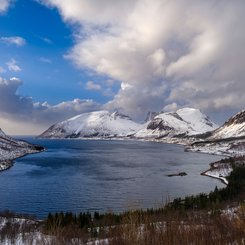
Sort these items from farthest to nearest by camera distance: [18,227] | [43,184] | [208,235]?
[43,184], [18,227], [208,235]

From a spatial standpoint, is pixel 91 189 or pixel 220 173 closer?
pixel 91 189

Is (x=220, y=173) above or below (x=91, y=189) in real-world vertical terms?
above

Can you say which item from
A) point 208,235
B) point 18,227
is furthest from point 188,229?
point 18,227

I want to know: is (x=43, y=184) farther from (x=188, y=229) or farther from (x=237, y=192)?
(x=188, y=229)

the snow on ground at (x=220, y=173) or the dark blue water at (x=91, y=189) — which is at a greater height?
the snow on ground at (x=220, y=173)

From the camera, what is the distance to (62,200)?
2773 inches

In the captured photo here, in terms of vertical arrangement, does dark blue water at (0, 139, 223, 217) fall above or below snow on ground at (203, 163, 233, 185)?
below

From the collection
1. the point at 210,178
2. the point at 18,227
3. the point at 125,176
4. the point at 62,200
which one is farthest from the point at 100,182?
the point at 18,227

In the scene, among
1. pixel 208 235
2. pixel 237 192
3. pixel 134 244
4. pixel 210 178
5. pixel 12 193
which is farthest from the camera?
pixel 210 178

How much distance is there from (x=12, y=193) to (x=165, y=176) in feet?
149

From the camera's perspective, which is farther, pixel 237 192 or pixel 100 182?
pixel 100 182

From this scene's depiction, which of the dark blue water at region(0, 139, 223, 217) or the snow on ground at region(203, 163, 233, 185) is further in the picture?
the snow on ground at region(203, 163, 233, 185)

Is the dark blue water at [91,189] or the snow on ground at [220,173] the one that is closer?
the dark blue water at [91,189]

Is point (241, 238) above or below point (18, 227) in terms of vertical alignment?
above
